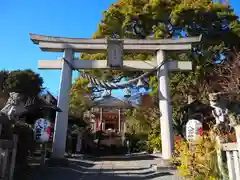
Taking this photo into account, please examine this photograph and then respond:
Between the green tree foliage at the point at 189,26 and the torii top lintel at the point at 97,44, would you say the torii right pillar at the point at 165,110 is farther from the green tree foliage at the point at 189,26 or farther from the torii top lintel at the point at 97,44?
the green tree foliage at the point at 189,26

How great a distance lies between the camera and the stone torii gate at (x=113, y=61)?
9.93 m

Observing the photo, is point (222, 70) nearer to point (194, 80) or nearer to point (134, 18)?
point (194, 80)

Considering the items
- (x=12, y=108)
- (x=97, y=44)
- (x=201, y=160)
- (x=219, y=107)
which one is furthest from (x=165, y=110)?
(x=12, y=108)

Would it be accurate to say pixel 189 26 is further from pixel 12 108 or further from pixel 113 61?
pixel 12 108

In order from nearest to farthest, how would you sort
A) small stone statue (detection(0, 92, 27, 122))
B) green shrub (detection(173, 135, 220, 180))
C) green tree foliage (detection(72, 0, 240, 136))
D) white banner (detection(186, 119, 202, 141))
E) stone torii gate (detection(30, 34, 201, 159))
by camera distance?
green shrub (detection(173, 135, 220, 180))
small stone statue (detection(0, 92, 27, 122))
white banner (detection(186, 119, 202, 141))
stone torii gate (detection(30, 34, 201, 159))
green tree foliage (detection(72, 0, 240, 136))

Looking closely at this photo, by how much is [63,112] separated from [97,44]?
3366mm

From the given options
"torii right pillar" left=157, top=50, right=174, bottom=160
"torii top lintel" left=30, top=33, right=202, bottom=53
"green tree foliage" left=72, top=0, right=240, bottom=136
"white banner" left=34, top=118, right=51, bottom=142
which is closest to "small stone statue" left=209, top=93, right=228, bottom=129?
"torii right pillar" left=157, top=50, right=174, bottom=160

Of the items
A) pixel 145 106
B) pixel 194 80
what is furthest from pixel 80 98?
pixel 194 80

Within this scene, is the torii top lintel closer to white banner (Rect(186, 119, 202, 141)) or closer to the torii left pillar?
the torii left pillar

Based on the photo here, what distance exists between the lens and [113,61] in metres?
10.5

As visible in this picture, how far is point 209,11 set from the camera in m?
14.5

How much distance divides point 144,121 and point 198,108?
7658 millimetres

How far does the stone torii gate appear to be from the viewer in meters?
9.93

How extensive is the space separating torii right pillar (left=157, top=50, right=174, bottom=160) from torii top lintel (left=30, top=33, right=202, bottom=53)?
450 millimetres
